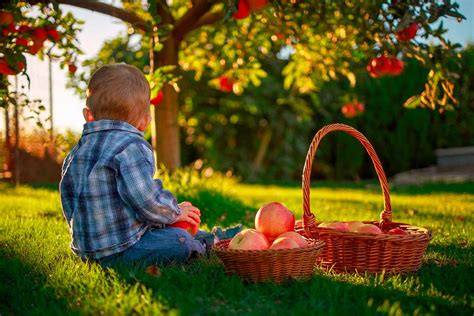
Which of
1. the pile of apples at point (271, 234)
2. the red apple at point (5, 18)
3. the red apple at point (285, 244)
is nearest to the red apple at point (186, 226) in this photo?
the pile of apples at point (271, 234)

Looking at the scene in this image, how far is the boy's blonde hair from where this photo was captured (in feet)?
9.30

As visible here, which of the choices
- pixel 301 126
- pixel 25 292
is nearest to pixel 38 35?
pixel 25 292

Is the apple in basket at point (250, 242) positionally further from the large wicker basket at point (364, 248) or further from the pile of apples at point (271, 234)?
the large wicker basket at point (364, 248)

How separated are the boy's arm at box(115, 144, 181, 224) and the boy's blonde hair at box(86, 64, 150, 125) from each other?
0.57ft

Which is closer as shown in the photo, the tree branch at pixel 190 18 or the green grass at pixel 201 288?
the green grass at pixel 201 288

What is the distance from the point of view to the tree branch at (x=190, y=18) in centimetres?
525

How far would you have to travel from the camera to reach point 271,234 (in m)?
2.88

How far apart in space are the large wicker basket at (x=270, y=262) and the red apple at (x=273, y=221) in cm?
28

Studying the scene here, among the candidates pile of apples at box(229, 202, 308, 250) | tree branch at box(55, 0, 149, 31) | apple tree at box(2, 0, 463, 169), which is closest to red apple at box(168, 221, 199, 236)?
pile of apples at box(229, 202, 308, 250)

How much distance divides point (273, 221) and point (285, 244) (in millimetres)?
303

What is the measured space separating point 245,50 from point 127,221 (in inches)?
147

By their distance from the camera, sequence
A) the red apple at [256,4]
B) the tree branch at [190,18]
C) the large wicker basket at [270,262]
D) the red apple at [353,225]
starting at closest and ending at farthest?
the large wicker basket at [270,262] → the red apple at [353,225] → the red apple at [256,4] → the tree branch at [190,18]

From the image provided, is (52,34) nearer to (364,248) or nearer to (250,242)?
(250,242)

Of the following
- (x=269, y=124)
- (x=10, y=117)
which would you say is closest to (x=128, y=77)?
(x=10, y=117)
